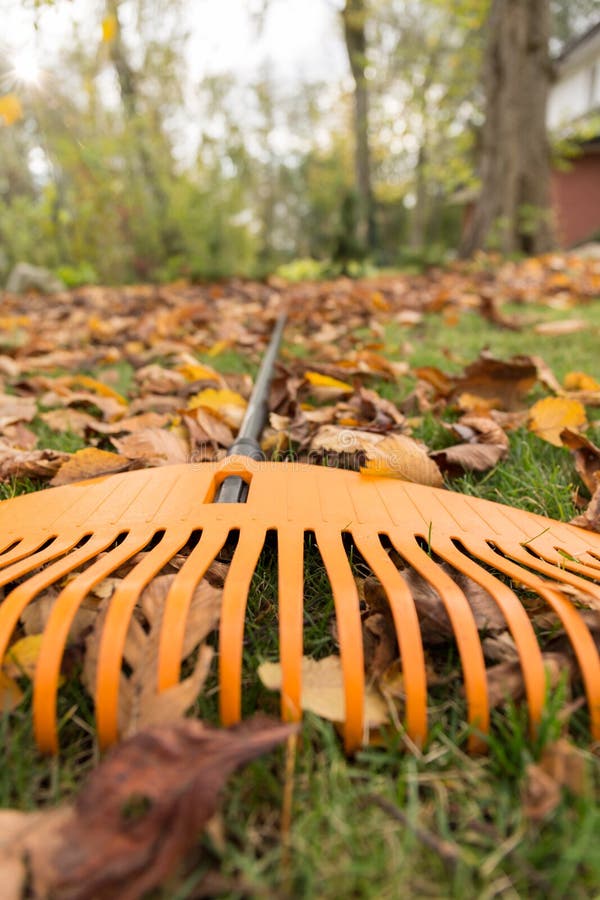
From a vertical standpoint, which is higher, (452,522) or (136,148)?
(136,148)

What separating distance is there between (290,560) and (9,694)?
0.41 metres

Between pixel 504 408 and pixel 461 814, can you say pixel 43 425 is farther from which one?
pixel 461 814

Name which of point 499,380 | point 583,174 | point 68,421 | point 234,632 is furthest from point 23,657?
point 583,174

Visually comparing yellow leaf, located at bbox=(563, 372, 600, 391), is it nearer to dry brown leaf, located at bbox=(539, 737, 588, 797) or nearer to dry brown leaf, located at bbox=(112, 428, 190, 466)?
dry brown leaf, located at bbox=(112, 428, 190, 466)

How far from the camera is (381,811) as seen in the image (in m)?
0.66

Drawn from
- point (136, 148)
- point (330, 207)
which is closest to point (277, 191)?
point (330, 207)

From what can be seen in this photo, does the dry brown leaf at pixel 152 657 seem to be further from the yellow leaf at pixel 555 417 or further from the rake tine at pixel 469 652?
the yellow leaf at pixel 555 417

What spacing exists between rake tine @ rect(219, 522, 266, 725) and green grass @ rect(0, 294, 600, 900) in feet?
0.24

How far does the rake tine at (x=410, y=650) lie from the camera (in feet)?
2.40

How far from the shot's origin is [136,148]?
7.16m

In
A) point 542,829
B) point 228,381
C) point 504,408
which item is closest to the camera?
point 542,829

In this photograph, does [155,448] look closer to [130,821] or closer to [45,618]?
[45,618]

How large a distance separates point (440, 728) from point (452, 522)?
425 millimetres

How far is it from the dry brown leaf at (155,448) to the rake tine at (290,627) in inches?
26.2
